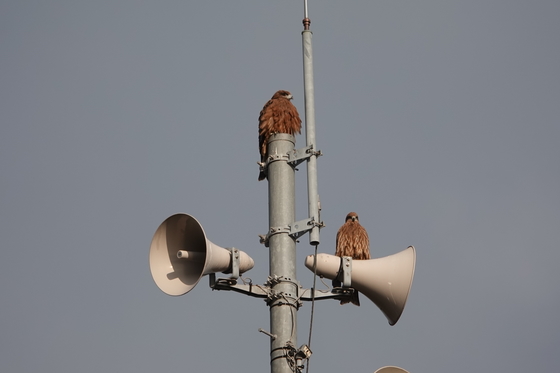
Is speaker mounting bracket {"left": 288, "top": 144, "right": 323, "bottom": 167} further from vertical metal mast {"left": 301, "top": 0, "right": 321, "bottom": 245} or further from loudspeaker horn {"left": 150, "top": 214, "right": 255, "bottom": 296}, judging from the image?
loudspeaker horn {"left": 150, "top": 214, "right": 255, "bottom": 296}

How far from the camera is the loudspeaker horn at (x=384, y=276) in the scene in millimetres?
8035

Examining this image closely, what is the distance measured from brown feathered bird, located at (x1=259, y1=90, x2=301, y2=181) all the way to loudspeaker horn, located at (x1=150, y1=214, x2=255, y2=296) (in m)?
0.84

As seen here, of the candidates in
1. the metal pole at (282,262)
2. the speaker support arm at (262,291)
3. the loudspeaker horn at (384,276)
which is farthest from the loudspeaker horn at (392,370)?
the metal pole at (282,262)

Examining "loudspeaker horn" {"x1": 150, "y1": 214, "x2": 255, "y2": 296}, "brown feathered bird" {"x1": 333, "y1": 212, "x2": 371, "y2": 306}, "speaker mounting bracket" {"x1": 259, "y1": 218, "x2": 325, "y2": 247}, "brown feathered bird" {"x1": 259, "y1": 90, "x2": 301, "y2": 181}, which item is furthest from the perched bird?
"speaker mounting bracket" {"x1": 259, "y1": 218, "x2": 325, "y2": 247}

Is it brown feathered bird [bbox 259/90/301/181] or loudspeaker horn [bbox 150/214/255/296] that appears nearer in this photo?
loudspeaker horn [bbox 150/214/255/296]

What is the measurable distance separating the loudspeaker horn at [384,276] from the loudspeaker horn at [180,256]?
679mm

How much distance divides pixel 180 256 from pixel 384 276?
182 cm

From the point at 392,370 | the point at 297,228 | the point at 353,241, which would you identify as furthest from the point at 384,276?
the point at 353,241

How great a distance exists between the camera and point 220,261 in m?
7.74

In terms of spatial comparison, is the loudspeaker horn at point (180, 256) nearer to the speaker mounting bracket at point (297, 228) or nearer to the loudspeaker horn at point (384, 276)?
the speaker mounting bracket at point (297, 228)

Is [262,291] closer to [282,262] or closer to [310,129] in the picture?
[282,262]

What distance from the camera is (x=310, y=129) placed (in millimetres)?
8195

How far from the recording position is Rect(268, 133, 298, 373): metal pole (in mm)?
7285

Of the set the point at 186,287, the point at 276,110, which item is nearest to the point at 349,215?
the point at 276,110
